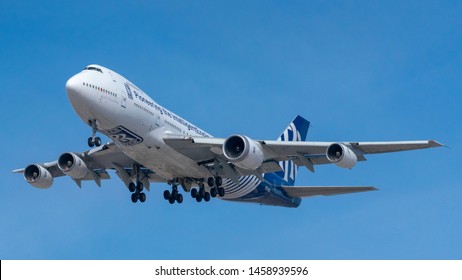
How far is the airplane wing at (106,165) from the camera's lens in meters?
48.7

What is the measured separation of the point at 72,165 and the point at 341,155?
50.1 feet

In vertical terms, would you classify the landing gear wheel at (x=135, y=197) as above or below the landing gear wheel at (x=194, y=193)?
below

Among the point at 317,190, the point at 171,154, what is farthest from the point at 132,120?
the point at 317,190

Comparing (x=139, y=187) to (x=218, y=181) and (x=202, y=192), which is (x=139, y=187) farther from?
(x=218, y=181)

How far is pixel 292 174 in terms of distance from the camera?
57781mm

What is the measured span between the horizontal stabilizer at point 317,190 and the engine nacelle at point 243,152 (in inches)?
271

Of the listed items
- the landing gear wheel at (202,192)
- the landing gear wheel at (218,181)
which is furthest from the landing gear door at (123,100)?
the landing gear wheel at (202,192)

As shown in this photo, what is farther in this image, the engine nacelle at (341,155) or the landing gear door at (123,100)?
the engine nacelle at (341,155)

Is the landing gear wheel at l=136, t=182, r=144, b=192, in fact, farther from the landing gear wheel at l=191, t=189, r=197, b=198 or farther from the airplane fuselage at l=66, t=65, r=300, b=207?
the landing gear wheel at l=191, t=189, r=197, b=198

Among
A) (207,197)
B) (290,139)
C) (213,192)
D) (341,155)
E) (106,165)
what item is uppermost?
(290,139)

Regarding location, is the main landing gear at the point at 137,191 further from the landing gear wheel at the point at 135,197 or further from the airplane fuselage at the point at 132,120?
the airplane fuselage at the point at 132,120

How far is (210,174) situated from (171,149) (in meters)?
4.15

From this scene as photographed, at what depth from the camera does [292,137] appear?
58.3 meters
